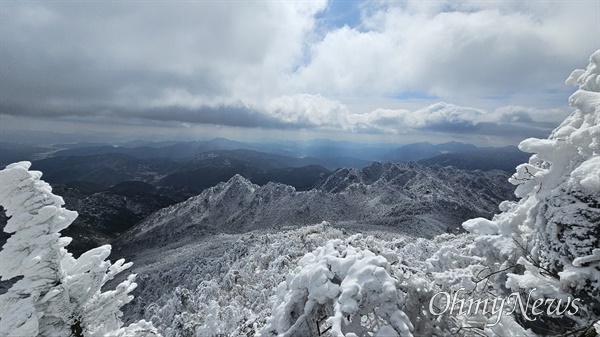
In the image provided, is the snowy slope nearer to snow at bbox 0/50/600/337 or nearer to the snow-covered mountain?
snow at bbox 0/50/600/337

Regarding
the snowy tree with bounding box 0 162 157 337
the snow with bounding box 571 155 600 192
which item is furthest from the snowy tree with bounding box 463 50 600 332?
the snowy tree with bounding box 0 162 157 337

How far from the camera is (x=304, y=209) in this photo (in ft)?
365

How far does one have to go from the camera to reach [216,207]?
130125 millimetres

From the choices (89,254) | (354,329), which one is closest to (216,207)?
(89,254)

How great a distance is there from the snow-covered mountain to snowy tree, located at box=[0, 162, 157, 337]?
72.7 metres

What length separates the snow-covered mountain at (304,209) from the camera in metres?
97.3

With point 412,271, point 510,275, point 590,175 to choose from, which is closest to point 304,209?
point 412,271

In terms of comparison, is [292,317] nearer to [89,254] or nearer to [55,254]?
[55,254]

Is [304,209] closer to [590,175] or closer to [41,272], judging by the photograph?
[41,272]

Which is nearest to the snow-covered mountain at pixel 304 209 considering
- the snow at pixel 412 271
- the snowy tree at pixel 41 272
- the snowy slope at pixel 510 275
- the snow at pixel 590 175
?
the snow at pixel 412 271

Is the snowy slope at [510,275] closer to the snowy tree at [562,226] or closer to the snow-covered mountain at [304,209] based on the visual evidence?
the snowy tree at [562,226]

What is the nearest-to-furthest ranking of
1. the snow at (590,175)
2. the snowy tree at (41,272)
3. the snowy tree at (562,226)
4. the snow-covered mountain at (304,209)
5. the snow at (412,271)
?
the snow at (590,175) < the snowy tree at (562,226) < the snow at (412,271) < the snowy tree at (41,272) < the snow-covered mountain at (304,209)

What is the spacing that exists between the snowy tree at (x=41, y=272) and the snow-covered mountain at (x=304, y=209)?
Result: 7270cm

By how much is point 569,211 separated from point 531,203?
2.11 m
